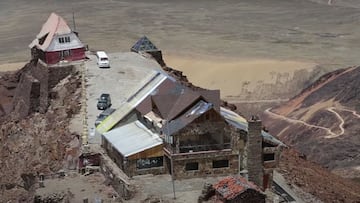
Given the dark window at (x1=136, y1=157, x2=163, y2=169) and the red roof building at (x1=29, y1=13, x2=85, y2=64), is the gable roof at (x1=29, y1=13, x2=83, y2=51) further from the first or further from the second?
the dark window at (x1=136, y1=157, x2=163, y2=169)

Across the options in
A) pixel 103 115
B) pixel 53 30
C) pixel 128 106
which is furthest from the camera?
pixel 53 30

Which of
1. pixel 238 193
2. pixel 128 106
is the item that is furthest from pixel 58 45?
pixel 238 193

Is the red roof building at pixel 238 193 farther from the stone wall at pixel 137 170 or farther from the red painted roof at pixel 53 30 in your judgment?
the red painted roof at pixel 53 30

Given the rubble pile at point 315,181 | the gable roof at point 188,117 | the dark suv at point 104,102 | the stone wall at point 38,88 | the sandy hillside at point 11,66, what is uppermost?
the gable roof at point 188,117

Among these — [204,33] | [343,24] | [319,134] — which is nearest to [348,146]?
[319,134]

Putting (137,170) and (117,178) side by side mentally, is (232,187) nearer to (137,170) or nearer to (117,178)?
(137,170)

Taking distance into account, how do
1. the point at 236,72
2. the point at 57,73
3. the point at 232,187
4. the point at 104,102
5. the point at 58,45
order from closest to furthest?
the point at 232,187 < the point at 104,102 < the point at 57,73 < the point at 58,45 < the point at 236,72

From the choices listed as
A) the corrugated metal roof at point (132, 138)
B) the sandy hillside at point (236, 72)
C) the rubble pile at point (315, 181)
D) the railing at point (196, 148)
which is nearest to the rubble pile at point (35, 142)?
the corrugated metal roof at point (132, 138)
